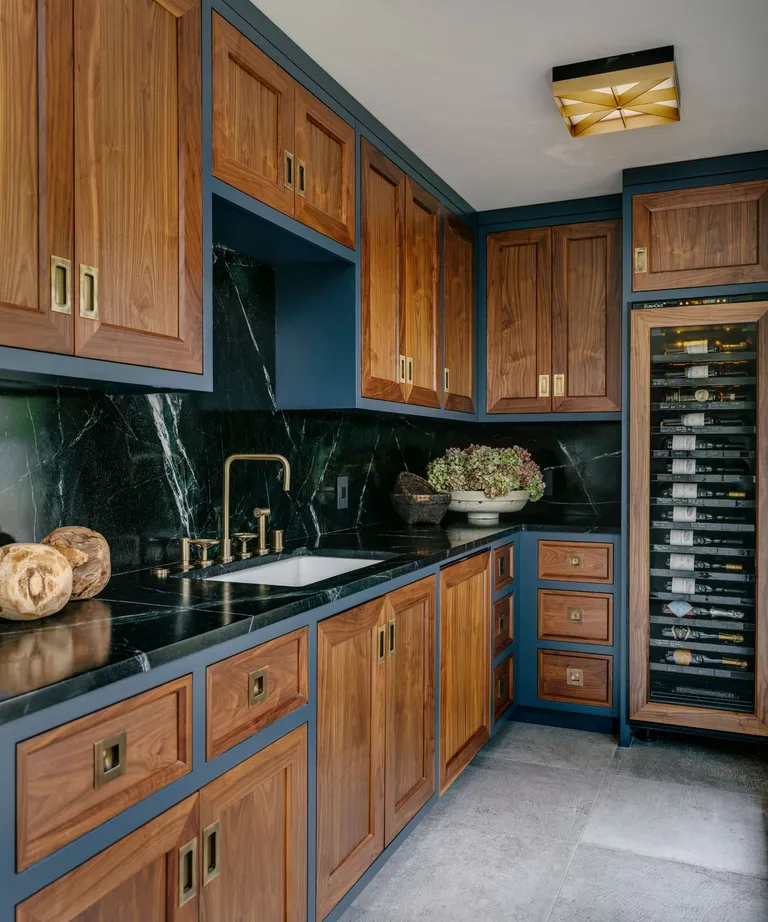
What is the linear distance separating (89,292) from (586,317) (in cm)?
274

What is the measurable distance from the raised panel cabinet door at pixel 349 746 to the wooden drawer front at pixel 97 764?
0.54m

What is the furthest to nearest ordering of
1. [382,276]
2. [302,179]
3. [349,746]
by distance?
[382,276] < [302,179] < [349,746]

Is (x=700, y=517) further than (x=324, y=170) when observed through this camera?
Yes

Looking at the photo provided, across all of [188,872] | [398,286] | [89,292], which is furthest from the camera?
[398,286]

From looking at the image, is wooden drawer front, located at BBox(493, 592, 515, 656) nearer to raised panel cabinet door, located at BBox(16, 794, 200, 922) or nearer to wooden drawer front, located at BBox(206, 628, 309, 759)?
wooden drawer front, located at BBox(206, 628, 309, 759)

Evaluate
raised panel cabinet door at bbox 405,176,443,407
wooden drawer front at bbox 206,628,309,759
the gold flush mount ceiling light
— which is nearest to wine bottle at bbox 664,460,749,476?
raised panel cabinet door at bbox 405,176,443,407

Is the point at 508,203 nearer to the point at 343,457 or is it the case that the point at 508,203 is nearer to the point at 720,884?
the point at 343,457

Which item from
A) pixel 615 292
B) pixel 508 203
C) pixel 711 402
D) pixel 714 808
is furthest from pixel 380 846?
pixel 508 203

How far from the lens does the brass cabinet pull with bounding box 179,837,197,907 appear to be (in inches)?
53.1

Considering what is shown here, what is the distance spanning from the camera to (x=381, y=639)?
85.9 inches

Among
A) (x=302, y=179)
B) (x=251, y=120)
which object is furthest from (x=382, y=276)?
(x=251, y=120)

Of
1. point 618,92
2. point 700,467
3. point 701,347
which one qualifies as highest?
point 618,92

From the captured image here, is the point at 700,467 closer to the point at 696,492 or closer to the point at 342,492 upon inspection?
the point at 696,492

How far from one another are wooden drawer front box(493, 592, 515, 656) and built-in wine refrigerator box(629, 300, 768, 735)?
1.74 ft
